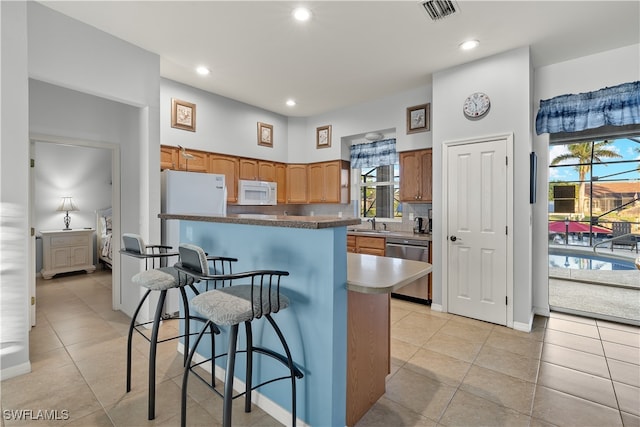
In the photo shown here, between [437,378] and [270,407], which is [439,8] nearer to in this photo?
[437,378]

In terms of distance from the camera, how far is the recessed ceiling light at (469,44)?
2.92 meters

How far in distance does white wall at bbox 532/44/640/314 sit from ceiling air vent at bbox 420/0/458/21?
1696 mm

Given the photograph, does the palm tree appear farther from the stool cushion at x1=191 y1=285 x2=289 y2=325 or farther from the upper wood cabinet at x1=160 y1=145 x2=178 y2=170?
the upper wood cabinet at x1=160 y1=145 x2=178 y2=170

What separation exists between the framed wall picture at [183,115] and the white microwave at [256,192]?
1.07 meters

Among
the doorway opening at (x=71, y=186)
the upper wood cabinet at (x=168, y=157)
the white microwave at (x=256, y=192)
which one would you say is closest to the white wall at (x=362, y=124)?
the white microwave at (x=256, y=192)

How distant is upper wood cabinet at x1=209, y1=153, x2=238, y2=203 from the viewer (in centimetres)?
441

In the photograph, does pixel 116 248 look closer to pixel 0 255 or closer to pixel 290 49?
pixel 0 255

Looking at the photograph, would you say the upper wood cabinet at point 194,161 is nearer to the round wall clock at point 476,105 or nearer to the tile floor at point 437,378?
the tile floor at point 437,378

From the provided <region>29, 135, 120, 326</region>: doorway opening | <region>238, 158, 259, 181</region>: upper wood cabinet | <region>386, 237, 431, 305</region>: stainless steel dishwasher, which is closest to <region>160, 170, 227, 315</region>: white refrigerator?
<region>238, 158, 259, 181</region>: upper wood cabinet

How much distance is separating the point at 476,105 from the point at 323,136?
264 centimetres

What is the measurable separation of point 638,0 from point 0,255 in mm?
5154

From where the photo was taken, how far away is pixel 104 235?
18.1 ft

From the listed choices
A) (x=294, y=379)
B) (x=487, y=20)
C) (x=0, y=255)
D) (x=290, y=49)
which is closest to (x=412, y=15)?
(x=487, y=20)

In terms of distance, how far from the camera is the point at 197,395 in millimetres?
2018
